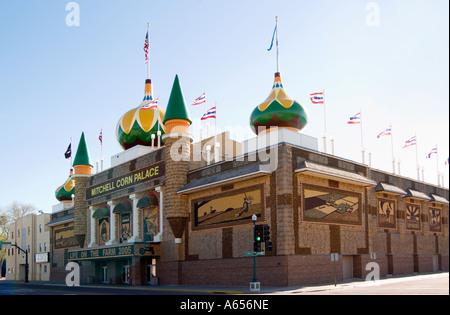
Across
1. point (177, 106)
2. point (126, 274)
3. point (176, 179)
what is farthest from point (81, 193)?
point (177, 106)

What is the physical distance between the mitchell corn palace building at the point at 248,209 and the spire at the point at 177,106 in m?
0.09

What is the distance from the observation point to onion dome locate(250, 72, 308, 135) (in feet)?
134

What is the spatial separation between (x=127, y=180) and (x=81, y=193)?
11.3 m

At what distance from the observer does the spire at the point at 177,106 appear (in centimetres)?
4171

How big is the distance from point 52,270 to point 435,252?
48.2 metres

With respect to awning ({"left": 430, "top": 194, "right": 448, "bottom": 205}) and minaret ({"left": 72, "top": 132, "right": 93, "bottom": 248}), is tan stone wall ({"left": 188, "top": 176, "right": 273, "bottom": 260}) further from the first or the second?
awning ({"left": 430, "top": 194, "right": 448, "bottom": 205})

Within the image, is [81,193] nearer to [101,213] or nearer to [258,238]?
[101,213]

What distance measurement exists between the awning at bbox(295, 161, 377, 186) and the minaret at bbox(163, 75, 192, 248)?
36.5ft

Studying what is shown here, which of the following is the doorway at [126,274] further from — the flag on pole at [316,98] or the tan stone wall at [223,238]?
the flag on pole at [316,98]

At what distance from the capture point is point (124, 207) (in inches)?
1859

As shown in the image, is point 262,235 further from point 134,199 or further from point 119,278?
point 119,278

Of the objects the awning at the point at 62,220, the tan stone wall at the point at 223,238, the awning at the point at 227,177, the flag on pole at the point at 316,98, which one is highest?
the flag on pole at the point at 316,98

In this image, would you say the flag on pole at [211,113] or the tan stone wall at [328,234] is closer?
the tan stone wall at [328,234]

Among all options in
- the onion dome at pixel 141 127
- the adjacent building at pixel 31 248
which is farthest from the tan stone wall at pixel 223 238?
the adjacent building at pixel 31 248
